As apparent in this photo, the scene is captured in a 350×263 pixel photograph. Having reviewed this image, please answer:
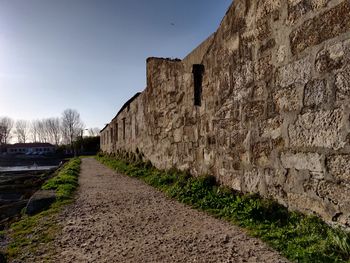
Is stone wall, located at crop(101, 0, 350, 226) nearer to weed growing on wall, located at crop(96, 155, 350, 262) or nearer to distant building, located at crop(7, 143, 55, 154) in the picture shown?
weed growing on wall, located at crop(96, 155, 350, 262)

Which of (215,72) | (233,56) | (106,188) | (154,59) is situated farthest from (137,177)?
(233,56)

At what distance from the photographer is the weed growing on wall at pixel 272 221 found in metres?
2.59

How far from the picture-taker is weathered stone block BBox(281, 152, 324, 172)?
3.17 m

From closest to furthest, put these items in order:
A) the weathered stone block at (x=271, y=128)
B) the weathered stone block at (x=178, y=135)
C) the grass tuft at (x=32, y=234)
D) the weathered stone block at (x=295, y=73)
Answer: the grass tuft at (x=32, y=234), the weathered stone block at (x=295, y=73), the weathered stone block at (x=271, y=128), the weathered stone block at (x=178, y=135)

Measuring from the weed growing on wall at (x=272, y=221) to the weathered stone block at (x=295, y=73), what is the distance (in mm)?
1298

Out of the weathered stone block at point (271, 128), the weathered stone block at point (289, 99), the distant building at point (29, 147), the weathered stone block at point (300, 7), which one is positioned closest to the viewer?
the weathered stone block at point (300, 7)

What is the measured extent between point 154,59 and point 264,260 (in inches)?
288

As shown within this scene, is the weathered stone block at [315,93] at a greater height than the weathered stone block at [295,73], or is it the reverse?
the weathered stone block at [295,73]

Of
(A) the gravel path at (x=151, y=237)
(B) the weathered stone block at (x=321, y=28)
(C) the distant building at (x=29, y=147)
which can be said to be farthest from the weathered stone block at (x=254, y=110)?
(C) the distant building at (x=29, y=147)

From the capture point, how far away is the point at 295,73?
3.52 m

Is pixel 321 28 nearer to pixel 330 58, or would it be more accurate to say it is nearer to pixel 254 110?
pixel 330 58

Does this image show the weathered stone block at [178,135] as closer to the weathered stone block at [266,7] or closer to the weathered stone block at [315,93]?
the weathered stone block at [266,7]

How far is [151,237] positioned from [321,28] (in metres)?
2.53

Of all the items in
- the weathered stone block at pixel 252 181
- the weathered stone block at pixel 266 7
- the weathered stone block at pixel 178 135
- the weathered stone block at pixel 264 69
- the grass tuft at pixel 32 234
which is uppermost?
the weathered stone block at pixel 266 7
